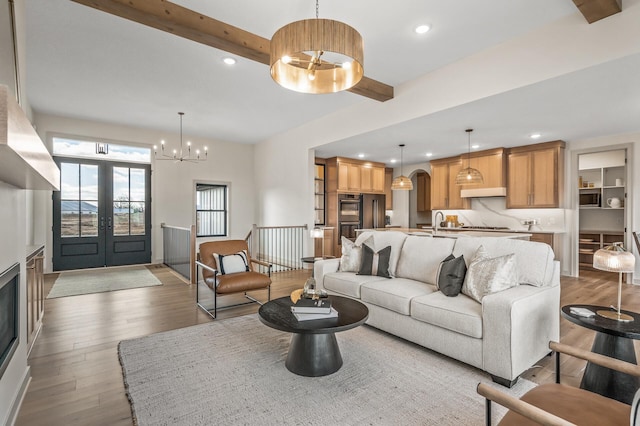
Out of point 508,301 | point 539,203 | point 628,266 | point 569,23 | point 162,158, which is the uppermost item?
point 569,23

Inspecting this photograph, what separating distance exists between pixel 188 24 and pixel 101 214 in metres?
5.48

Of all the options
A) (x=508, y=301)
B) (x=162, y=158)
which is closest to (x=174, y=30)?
(x=508, y=301)

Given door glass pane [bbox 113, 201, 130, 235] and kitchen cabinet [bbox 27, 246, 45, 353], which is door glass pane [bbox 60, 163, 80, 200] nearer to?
door glass pane [bbox 113, 201, 130, 235]

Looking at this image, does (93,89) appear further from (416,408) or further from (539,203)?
(539,203)

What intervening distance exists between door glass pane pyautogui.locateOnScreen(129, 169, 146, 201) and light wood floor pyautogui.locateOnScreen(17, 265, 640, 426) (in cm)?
233

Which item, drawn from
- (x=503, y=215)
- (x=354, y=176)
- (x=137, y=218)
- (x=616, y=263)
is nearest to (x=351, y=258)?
(x=616, y=263)

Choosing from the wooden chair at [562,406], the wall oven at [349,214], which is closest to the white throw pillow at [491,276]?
the wooden chair at [562,406]

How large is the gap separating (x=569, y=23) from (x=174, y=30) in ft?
12.4

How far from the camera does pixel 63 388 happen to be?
2305mm

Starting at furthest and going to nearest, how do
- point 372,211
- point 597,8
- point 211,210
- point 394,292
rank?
point 211,210 → point 372,211 → point 394,292 → point 597,8

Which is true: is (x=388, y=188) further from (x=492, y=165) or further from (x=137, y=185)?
(x=137, y=185)

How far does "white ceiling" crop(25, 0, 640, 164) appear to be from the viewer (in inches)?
119

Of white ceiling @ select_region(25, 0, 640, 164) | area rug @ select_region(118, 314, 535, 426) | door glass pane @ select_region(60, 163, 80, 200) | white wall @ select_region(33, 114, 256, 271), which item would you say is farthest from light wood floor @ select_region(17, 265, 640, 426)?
white ceiling @ select_region(25, 0, 640, 164)

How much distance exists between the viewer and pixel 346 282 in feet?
12.0
